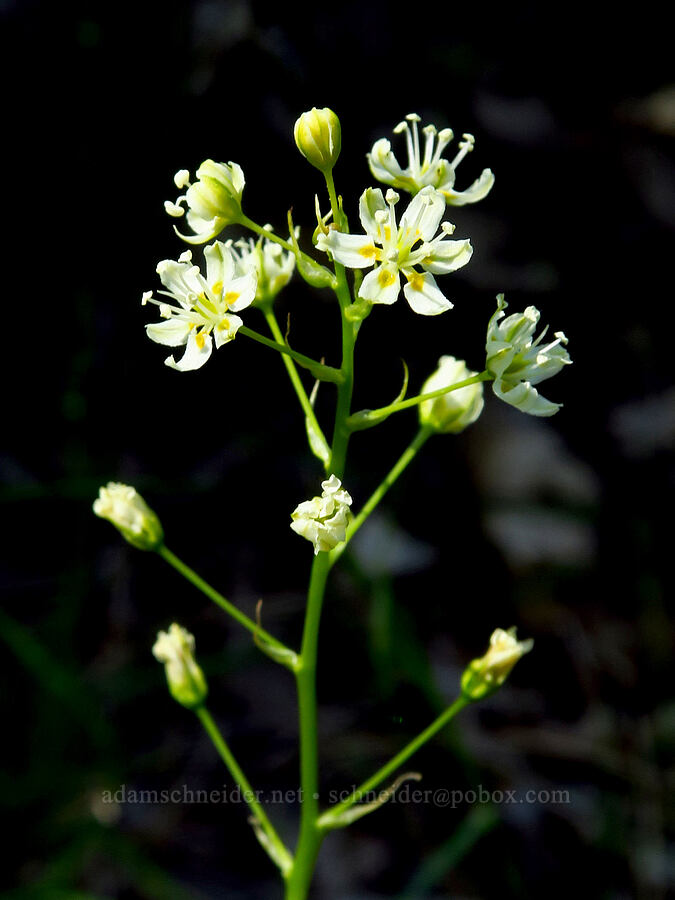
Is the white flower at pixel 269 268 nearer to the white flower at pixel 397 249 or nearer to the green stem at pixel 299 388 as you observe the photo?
the green stem at pixel 299 388

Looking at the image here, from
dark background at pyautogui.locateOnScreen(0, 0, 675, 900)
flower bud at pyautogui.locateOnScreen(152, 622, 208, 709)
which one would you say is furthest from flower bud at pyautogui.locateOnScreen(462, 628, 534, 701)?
dark background at pyautogui.locateOnScreen(0, 0, 675, 900)

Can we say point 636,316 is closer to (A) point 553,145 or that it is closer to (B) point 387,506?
(A) point 553,145

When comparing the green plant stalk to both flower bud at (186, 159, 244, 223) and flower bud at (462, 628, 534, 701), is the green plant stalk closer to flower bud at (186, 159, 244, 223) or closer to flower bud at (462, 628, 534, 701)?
flower bud at (186, 159, 244, 223)

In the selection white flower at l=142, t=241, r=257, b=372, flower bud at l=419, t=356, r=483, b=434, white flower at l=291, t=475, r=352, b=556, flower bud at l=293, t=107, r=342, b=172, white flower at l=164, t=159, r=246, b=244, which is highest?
flower bud at l=293, t=107, r=342, b=172

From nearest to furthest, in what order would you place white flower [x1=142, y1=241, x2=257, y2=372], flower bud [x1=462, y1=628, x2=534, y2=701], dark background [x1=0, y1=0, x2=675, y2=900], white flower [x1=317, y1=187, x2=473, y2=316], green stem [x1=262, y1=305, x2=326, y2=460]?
1. white flower [x1=317, y1=187, x2=473, y2=316]
2. white flower [x1=142, y1=241, x2=257, y2=372]
3. green stem [x1=262, y1=305, x2=326, y2=460]
4. flower bud [x1=462, y1=628, x2=534, y2=701]
5. dark background [x1=0, y1=0, x2=675, y2=900]

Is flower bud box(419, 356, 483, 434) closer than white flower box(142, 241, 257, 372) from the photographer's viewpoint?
No

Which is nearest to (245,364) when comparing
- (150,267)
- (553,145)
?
(150,267)

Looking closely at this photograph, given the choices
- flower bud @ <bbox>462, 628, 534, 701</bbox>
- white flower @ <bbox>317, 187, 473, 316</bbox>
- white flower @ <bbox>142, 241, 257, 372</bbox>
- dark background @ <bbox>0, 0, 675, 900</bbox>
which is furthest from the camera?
dark background @ <bbox>0, 0, 675, 900</bbox>
